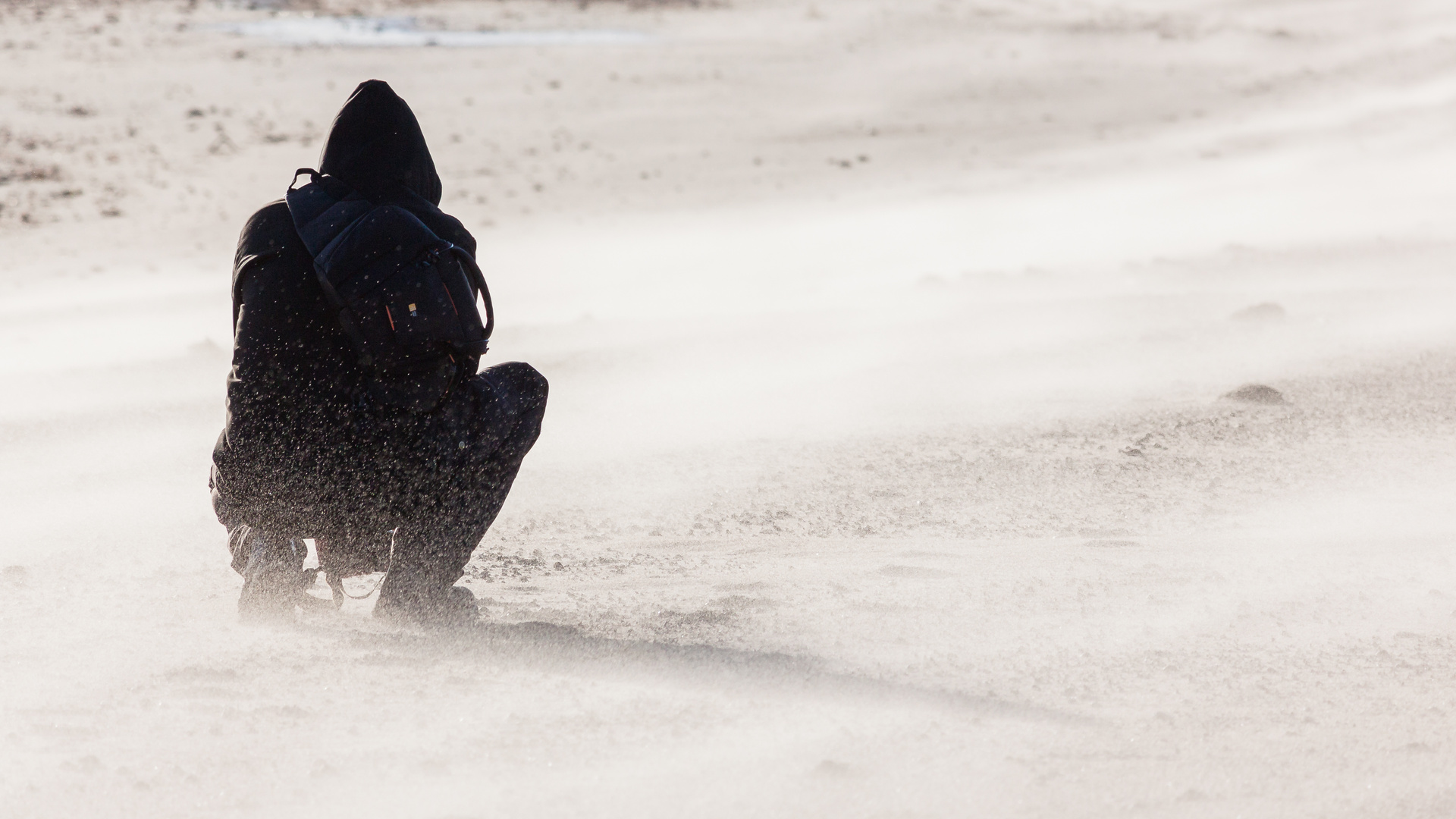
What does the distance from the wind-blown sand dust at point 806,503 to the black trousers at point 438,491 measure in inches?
7.1

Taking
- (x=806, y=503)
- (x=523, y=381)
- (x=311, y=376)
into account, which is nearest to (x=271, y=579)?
(x=311, y=376)

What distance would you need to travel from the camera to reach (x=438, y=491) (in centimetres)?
323

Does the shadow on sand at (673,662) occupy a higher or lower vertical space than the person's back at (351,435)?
lower

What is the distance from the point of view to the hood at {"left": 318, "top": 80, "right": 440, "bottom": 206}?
10.7 ft

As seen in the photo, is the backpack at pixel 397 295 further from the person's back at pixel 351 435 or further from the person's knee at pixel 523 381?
the person's knee at pixel 523 381

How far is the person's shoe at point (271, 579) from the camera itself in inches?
130

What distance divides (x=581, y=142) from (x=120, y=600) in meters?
9.89

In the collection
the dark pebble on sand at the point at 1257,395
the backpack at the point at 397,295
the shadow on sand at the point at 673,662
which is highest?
the backpack at the point at 397,295

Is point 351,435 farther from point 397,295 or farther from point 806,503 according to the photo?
point 806,503

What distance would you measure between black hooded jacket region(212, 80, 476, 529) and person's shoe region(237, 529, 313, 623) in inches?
1.8

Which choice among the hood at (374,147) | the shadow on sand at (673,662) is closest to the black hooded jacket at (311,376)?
the hood at (374,147)

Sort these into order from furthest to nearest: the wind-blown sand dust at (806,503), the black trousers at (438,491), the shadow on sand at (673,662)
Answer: the black trousers at (438,491) → the shadow on sand at (673,662) → the wind-blown sand dust at (806,503)

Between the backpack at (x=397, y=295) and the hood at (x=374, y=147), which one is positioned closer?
the backpack at (x=397, y=295)

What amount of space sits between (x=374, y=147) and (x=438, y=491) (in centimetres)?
75
